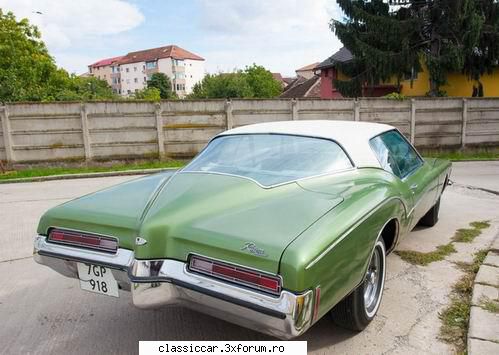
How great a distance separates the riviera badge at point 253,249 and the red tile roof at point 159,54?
100161 mm

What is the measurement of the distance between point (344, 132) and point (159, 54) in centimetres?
10345

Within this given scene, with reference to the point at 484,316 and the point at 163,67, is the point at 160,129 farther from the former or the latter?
the point at 163,67

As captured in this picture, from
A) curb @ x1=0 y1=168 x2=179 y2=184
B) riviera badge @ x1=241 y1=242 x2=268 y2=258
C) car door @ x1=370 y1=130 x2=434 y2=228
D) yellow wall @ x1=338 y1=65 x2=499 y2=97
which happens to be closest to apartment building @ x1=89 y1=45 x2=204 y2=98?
yellow wall @ x1=338 y1=65 x2=499 y2=97

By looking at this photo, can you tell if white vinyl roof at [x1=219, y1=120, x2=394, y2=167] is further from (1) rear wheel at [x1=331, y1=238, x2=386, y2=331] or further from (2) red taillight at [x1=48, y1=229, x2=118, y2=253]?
(2) red taillight at [x1=48, y1=229, x2=118, y2=253]

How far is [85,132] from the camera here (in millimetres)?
11430

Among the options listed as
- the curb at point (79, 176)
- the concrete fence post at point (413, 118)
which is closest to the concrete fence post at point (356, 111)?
the concrete fence post at point (413, 118)

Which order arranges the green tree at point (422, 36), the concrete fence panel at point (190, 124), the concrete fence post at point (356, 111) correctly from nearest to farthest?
the concrete fence panel at point (190, 124), the concrete fence post at point (356, 111), the green tree at point (422, 36)

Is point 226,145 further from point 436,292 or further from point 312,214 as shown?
point 436,292

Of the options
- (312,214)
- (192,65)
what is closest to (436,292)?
(312,214)

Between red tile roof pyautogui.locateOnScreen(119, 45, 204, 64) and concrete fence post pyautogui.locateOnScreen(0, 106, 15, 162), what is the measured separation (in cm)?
9011

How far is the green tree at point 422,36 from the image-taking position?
1734 centimetres

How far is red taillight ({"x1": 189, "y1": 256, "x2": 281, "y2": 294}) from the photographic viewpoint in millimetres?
1983

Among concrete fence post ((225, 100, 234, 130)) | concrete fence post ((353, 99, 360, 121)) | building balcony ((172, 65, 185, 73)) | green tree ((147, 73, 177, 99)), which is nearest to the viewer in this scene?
concrete fence post ((225, 100, 234, 130))

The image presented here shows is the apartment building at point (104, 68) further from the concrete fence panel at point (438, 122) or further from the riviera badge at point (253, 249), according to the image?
the riviera badge at point (253, 249)
